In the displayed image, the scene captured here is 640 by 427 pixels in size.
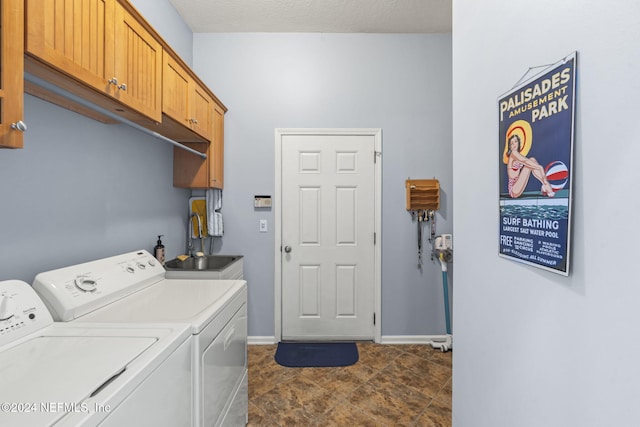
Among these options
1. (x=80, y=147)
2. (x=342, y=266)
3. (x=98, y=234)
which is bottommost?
(x=342, y=266)

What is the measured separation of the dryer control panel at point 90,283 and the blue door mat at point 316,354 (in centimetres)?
136

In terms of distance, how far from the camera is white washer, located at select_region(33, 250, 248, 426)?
1.17 metres

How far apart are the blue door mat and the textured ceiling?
10.1 feet

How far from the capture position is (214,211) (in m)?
2.71

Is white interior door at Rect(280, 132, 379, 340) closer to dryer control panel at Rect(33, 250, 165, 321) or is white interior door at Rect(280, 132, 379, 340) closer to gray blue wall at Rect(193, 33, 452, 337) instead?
gray blue wall at Rect(193, 33, 452, 337)

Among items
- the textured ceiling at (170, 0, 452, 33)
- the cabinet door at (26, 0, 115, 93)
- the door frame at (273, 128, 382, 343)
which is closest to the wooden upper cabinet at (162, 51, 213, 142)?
the cabinet door at (26, 0, 115, 93)

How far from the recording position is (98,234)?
1.63m

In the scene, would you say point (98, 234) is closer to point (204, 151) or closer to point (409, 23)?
point (204, 151)

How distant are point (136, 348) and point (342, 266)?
206cm

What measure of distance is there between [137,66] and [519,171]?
182cm

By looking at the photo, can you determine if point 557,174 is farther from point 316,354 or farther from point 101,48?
point 316,354

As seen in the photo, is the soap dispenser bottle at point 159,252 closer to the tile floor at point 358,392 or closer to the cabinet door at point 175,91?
the cabinet door at point 175,91

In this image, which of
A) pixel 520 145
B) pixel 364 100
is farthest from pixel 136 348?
pixel 364 100

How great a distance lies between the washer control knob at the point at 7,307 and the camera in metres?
0.98
